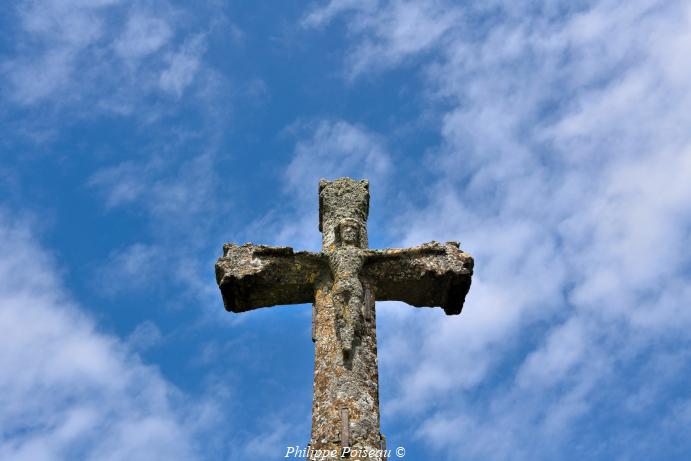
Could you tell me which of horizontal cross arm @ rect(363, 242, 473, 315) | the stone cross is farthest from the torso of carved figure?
horizontal cross arm @ rect(363, 242, 473, 315)

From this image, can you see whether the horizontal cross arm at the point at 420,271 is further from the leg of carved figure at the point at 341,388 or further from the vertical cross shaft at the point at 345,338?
the leg of carved figure at the point at 341,388

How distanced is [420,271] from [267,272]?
1.72 metres

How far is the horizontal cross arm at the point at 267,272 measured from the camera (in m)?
9.02

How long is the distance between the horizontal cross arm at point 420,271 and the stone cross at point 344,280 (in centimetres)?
1

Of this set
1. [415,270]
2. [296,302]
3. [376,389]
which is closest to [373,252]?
[415,270]

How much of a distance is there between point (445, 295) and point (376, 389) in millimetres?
1795

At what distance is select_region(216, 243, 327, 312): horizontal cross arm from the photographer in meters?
9.02

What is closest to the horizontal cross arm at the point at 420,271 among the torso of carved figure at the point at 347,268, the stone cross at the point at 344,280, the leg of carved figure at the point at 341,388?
the stone cross at the point at 344,280

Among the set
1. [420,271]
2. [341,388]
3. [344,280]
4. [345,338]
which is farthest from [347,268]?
[341,388]

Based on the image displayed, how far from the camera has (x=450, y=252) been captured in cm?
923

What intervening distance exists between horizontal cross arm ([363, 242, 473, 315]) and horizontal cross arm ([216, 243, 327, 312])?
63 cm

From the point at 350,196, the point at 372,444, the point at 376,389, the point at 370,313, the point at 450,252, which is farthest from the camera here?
the point at 350,196

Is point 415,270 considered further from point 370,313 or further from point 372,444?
point 372,444

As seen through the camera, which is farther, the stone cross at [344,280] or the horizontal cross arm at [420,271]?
the horizontal cross arm at [420,271]
